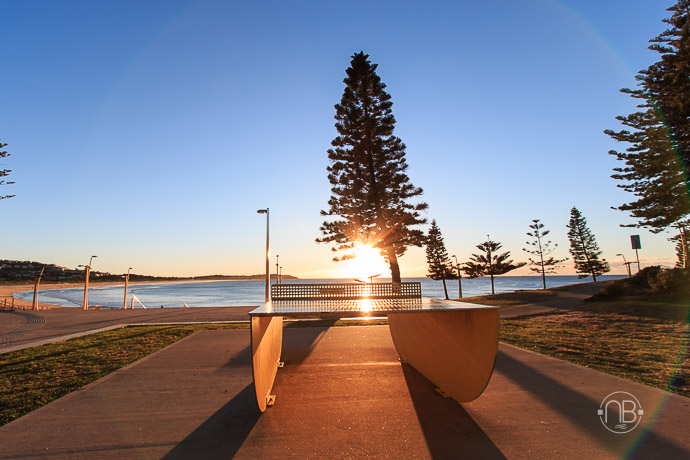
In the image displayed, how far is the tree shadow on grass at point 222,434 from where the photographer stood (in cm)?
288

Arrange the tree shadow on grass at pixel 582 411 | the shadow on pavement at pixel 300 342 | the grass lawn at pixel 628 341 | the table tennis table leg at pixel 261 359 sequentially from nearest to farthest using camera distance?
the tree shadow on grass at pixel 582 411 → the table tennis table leg at pixel 261 359 → the grass lawn at pixel 628 341 → the shadow on pavement at pixel 300 342

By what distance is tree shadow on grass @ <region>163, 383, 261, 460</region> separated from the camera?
2885mm

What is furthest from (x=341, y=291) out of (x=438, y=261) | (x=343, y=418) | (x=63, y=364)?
(x=438, y=261)

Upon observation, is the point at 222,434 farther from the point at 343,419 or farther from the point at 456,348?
the point at 456,348

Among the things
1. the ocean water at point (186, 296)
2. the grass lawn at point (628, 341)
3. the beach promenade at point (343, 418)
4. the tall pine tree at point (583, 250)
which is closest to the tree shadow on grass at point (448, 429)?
the beach promenade at point (343, 418)

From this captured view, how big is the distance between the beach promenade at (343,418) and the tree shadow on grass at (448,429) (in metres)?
0.01

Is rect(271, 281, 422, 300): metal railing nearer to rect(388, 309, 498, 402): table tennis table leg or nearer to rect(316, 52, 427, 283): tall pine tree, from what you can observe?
rect(388, 309, 498, 402): table tennis table leg

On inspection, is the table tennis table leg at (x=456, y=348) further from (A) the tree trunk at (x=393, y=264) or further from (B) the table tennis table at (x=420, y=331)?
(A) the tree trunk at (x=393, y=264)

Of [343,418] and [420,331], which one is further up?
[420,331]

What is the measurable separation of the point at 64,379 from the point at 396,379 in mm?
5132

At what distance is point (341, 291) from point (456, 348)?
2.45 meters

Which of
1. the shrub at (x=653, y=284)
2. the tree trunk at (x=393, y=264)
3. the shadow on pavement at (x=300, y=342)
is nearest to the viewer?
the shadow on pavement at (x=300, y=342)

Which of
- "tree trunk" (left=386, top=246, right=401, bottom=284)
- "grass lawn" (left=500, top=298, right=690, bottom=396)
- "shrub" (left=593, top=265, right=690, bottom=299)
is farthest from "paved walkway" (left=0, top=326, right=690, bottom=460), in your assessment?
"shrub" (left=593, top=265, right=690, bottom=299)

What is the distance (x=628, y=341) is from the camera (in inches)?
316
